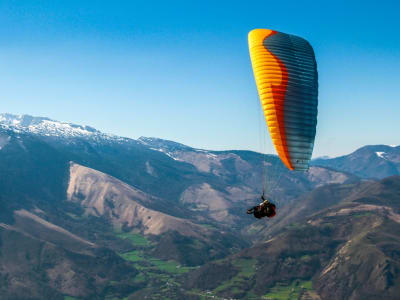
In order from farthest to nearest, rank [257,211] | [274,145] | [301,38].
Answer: [301,38], [274,145], [257,211]

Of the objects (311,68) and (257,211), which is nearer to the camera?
(257,211)

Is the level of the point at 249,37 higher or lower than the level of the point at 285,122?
higher

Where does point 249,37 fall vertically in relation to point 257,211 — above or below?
above

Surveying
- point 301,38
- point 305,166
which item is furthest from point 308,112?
point 301,38

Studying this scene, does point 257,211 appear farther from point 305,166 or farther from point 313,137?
point 313,137

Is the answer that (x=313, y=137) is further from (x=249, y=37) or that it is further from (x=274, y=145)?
(x=249, y=37)

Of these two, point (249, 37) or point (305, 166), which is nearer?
point (305, 166)

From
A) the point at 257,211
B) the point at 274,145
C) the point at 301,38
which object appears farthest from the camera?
the point at 301,38

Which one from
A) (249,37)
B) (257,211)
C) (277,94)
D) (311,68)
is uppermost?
(249,37)

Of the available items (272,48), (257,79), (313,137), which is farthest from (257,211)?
(272,48)
